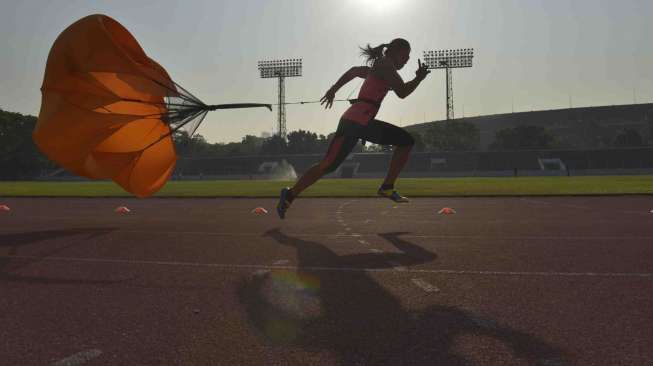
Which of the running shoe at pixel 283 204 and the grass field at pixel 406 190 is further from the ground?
the running shoe at pixel 283 204

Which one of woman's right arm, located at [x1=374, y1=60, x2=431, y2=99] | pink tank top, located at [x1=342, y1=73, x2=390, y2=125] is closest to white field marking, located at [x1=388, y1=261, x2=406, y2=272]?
pink tank top, located at [x1=342, y1=73, x2=390, y2=125]

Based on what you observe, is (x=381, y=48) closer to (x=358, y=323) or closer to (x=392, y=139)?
(x=392, y=139)

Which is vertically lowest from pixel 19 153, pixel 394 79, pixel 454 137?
pixel 394 79

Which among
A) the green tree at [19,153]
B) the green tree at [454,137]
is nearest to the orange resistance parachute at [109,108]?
the green tree at [19,153]

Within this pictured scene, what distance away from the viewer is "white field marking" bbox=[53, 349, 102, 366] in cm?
285

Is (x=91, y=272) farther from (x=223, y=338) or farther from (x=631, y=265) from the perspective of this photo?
(x=631, y=265)

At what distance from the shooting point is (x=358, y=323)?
355cm

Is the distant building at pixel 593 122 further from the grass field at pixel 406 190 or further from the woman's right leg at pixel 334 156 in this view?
the woman's right leg at pixel 334 156

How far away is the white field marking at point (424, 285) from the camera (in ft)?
15.0

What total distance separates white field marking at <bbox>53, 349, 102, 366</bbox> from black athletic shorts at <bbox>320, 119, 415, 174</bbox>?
5704 mm

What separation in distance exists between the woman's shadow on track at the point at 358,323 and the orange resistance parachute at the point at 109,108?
16.0ft

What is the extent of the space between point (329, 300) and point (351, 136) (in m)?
4.60

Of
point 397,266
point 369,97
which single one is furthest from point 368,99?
point 397,266

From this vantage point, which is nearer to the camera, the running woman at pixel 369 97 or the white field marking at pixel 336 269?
the white field marking at pixel 336 269
